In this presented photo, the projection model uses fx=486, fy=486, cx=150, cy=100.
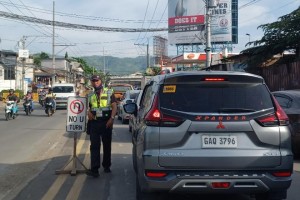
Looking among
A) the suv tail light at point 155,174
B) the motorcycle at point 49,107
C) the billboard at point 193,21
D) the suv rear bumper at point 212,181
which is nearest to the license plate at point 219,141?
the suv rear bumper at point 212,181

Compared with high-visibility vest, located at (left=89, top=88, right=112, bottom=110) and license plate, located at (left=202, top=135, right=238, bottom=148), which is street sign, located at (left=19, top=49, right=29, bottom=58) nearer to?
high-visibility vest, located at (left=89, top=88, right=112, bottom=110)

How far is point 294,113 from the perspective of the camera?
10547 mm

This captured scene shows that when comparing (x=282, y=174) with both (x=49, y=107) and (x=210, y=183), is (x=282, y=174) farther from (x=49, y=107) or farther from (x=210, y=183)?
(x=49, y=107)

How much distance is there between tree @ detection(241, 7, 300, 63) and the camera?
72.2 feet

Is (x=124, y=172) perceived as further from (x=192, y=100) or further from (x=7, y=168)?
(x=192, y=100)

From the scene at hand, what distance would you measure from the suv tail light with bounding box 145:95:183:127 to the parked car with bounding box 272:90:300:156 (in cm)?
547

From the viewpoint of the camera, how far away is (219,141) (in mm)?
5625

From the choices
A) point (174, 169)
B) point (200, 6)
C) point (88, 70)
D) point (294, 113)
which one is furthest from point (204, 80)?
point (88, 70)

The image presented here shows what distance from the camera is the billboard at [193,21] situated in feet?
182

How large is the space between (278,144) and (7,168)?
6.12 meters

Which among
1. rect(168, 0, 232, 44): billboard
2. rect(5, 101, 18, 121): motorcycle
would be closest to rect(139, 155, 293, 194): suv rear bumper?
rect(5, 101, 18, 121): motorcycle

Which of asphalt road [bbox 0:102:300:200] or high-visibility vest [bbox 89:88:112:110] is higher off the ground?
high-visibility vest [bbox 89:88:112:110]

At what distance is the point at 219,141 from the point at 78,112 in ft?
14.1

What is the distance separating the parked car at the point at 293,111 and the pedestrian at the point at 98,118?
4.06 metres
